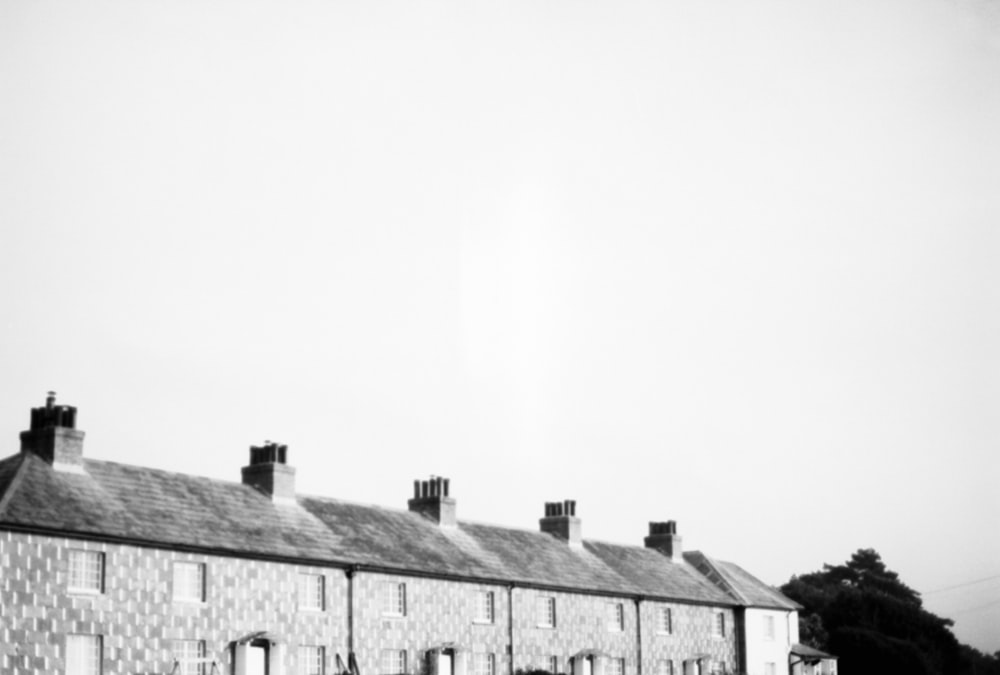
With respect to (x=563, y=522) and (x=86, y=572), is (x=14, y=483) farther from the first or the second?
(x=563, y=522)

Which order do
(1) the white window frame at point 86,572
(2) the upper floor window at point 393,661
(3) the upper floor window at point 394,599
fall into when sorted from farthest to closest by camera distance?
(3) the upper floor window at point 394,599, (2) the upper floor window at point 393,661, (1) the white window frame at point 86,572

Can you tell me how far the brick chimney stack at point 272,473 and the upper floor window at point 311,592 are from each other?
12.7 feet

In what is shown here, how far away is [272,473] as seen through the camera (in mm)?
44750

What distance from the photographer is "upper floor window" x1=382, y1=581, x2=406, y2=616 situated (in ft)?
145

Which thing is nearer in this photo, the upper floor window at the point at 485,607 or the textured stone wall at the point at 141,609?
the textured stone wall at the point at 141,609

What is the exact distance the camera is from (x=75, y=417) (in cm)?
3838

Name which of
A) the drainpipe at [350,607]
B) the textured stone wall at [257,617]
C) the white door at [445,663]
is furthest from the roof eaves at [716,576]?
the drainpipe at [350,607]

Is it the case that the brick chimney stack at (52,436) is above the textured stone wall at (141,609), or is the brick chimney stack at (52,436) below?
above

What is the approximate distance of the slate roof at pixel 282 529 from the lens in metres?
35.8

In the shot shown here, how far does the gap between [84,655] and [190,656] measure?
3671 millimetres

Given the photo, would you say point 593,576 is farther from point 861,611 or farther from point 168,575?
point 861,611

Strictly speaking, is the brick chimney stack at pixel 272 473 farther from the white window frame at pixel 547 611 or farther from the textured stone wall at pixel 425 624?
the white window frame at pixel 547 611

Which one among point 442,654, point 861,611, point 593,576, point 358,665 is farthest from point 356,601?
point 861,611

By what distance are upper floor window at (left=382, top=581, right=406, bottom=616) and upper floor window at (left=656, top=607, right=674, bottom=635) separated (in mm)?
16568
